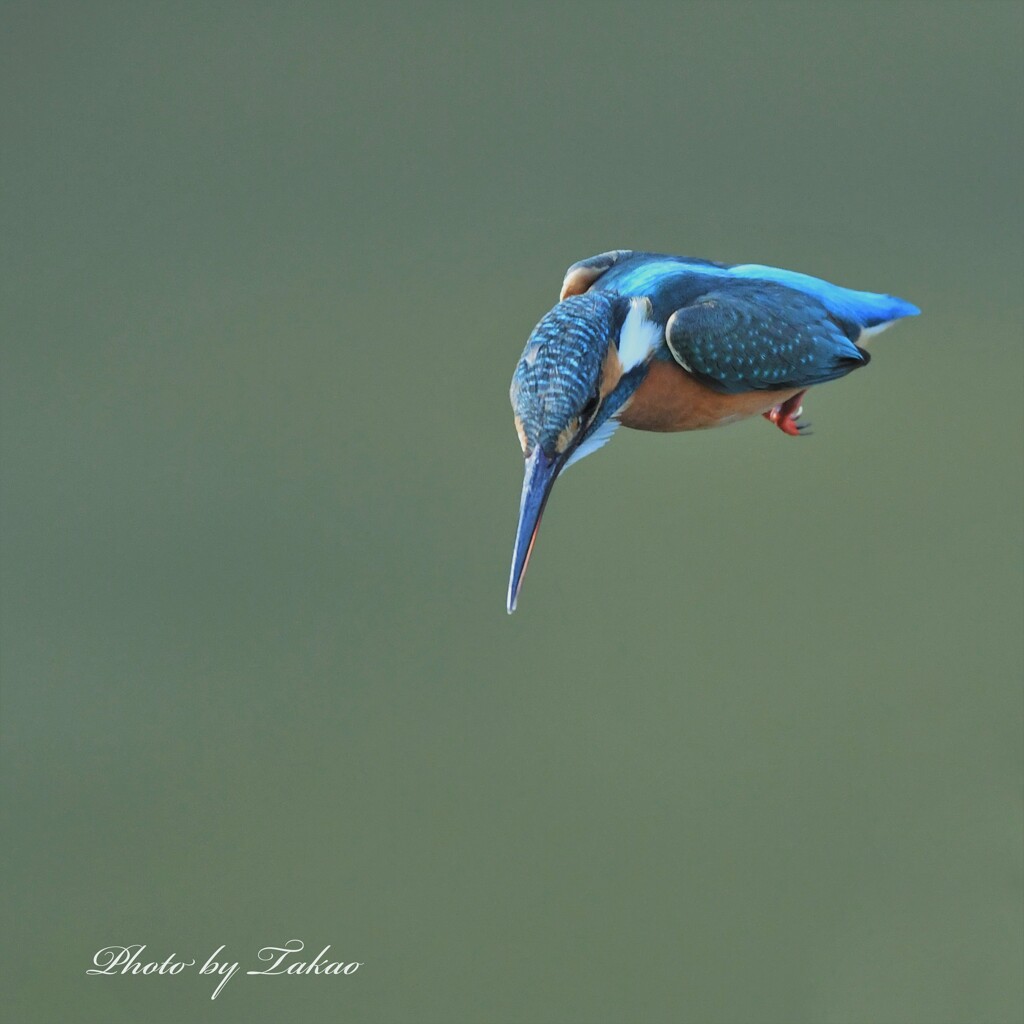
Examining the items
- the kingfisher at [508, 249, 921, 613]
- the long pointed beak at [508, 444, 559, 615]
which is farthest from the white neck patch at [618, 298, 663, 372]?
the long pointed beak at [508, 444, 559, 615]

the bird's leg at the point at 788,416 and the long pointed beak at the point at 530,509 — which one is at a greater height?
the long pointed beak at the point at 530,509

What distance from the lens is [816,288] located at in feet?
4.69

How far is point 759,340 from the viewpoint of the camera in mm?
1288

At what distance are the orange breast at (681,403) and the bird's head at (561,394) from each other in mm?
89

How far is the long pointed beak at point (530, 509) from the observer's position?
1039 mm

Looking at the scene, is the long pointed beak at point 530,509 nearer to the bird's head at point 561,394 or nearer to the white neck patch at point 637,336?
the bird's head at point 561,394

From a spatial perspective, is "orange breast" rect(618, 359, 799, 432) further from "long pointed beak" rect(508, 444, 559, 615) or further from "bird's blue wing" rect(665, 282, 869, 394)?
"long pointed beak" rect(508, 444, 559, 615)

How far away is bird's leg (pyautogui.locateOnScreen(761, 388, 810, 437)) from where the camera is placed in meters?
1.55

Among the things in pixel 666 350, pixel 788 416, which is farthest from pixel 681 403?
pixel 788 416

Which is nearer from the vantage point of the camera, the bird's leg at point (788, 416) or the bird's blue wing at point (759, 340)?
the bird's blue wing at point (759, 340)

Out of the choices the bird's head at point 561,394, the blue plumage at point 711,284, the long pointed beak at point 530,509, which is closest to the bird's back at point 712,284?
the blue plumage at point 711,284

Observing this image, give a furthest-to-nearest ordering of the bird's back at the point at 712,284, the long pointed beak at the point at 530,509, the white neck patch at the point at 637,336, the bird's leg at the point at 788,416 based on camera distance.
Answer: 1. the bird's leg at the point at 788,416
2. the bird's back at the point at 712,284
3. the white neck patch at the point at 637,336
4. the long pointed beak at the point at 530,509

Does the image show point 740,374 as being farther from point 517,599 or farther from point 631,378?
point 517,599

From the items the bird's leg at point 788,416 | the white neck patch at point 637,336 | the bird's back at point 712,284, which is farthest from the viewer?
the bird's leg at point 788,416
